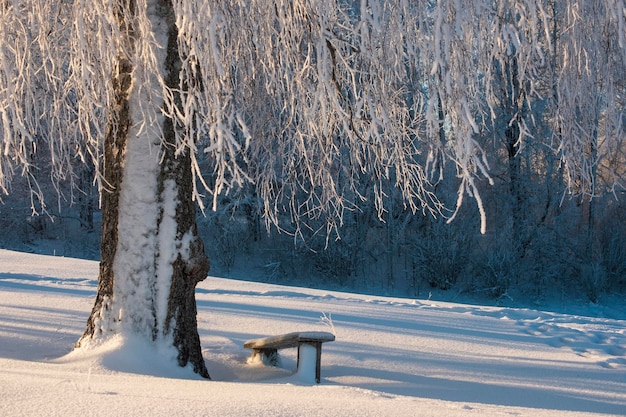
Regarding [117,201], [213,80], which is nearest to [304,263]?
[117,201]

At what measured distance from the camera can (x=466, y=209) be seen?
70.0ft

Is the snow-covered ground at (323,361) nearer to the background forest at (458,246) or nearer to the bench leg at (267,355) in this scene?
the bench leg at (267,355)

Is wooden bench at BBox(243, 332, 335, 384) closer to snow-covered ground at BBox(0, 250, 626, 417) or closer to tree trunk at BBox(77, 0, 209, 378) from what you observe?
snow-covered ground at BBox(0, 250, 626, 417)

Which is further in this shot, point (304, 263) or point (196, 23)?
point (304, 263)

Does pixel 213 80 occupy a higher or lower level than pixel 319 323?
higher

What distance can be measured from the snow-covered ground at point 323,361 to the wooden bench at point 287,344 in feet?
0.40

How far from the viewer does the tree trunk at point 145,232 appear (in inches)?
195

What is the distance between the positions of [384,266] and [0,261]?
45.1ft

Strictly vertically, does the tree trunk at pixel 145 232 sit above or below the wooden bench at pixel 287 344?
above

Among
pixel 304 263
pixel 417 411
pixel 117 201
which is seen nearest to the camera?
pixel 417 411

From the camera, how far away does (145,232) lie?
4980 mm

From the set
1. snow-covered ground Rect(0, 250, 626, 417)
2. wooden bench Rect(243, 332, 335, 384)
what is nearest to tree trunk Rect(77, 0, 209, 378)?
snow-covered ground Rect(0, 250, 626, 417)

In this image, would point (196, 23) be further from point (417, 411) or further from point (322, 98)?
point (417, 411)

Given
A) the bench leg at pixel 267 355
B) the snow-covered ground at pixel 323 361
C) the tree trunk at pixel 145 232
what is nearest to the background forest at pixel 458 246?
the snow-covered ground at pixel 323 361
